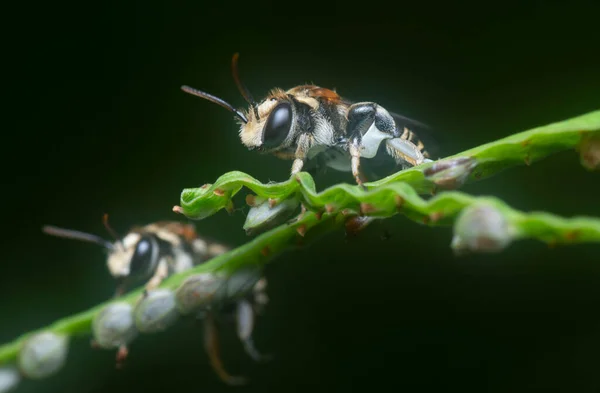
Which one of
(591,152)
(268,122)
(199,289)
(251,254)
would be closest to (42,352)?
(199,289)

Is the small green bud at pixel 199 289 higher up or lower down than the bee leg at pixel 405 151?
lower down

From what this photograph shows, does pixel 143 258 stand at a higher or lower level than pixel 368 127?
higher

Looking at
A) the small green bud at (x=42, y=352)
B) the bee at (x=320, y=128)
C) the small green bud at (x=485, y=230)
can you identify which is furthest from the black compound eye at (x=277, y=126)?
the small green bud at (x=485, y=230)

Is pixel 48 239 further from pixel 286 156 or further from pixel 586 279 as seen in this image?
pixel 586 279

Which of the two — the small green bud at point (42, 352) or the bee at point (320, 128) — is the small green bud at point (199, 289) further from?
the bee at point (320, 128)

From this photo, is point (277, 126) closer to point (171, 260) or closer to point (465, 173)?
point (465, 173)

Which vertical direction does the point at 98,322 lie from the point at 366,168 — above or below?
below

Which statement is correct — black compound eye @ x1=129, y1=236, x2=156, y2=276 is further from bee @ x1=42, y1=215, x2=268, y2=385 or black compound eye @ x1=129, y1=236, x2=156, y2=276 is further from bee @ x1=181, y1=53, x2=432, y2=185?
bee @ x1=181, y1=53, x2=432, y2=185

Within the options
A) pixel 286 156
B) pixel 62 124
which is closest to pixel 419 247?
pixel 286 156
